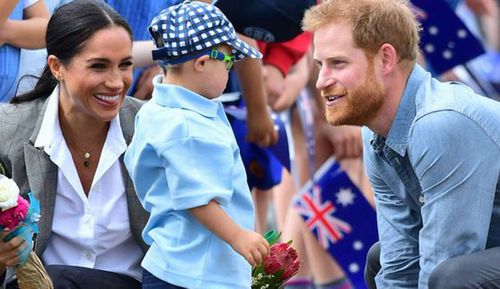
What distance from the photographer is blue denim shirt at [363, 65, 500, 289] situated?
4.54 m

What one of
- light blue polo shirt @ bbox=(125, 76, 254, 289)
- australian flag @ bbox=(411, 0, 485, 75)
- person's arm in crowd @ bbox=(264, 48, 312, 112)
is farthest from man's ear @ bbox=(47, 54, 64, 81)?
australian flag @ bbox=(411, 0, 485, 75)

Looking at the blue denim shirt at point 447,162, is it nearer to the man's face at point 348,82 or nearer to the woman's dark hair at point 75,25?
the man's face at point 348,82

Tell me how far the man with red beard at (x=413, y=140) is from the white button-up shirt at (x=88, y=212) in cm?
85

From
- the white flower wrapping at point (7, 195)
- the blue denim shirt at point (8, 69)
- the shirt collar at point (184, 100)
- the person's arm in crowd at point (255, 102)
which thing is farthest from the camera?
the person's arm in crowd at point (255, 102)

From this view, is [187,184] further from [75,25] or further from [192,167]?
[75,25]

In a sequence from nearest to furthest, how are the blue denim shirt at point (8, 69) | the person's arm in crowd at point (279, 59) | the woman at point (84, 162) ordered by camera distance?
the woman at point (84, 162) → the blue denim shirt at point (8, 69) → the person's arm in crowd at point (279, 59)

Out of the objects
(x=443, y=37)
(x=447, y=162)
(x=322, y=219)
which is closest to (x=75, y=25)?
(x=447, y=162)

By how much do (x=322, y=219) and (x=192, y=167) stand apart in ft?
9.31

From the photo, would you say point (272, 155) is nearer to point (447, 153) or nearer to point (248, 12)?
point (248, 12)

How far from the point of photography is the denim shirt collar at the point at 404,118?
4.72 metres

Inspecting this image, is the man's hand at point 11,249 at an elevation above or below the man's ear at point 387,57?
below

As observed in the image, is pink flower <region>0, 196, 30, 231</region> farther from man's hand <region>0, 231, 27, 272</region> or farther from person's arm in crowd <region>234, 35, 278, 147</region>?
person's arm in crowd <region>234, 35, 278, 147</region>

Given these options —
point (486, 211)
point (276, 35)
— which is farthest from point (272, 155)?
point (486, 211)

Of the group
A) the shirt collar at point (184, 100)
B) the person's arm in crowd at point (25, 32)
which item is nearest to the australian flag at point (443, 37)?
the person's arm in crowd at point (25, 32)
